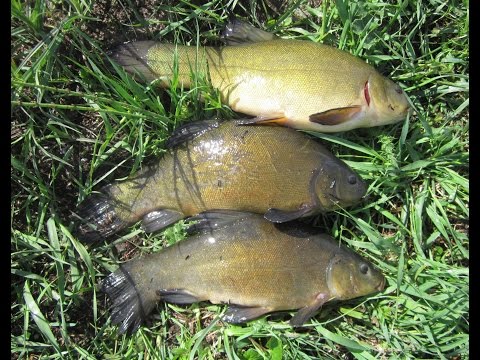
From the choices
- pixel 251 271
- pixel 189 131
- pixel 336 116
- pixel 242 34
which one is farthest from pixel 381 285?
pixel 242 34

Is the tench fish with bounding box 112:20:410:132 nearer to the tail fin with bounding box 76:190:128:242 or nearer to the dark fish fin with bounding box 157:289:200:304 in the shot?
the tail fin with bounding box 76:190:128:242

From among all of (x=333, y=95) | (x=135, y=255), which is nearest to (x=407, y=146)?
(x=333, y=95)

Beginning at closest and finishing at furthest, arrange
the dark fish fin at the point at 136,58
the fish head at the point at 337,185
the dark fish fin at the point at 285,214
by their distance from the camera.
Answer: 1. the dark fish fin at the point at 285,214
2. the fish head at the point at 337,185
3. the dark fish fin at the point at 136,58

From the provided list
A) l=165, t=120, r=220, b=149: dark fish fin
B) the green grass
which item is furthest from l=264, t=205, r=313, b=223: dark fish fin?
l=165, t=120, r=220, b=149: dark fish fin

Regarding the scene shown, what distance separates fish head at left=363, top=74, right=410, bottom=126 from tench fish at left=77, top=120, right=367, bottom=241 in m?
0.47

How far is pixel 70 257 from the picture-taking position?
381cm

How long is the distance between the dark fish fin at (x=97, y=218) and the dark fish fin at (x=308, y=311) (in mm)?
1480

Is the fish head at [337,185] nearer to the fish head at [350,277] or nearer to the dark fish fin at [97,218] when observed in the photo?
the fish head at [350,277]

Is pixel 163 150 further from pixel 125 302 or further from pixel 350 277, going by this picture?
pixel 350 277

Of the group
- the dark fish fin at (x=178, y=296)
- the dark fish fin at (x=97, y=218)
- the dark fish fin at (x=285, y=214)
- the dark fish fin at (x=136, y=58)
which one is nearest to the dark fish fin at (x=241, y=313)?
the dark fish fin at (x=178, y=296)

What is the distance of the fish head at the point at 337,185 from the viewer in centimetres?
357

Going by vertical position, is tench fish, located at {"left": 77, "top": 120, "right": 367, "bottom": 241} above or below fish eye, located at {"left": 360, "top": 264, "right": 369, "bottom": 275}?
above

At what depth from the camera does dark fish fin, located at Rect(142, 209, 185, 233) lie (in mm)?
3705

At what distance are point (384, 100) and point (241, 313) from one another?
75.5 inches
